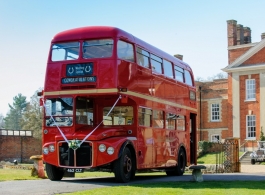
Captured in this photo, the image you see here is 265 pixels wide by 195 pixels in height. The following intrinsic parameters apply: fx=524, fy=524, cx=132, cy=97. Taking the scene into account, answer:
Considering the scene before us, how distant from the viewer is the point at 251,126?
45.5 meters

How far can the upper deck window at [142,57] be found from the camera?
54.4 ft

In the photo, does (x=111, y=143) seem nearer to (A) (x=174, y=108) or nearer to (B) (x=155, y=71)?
(B) (x=155, y=71)

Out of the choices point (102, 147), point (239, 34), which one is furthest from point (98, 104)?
point (239, 34)

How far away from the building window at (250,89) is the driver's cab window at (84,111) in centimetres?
3137

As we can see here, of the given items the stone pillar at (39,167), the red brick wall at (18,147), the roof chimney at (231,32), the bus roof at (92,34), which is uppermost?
the roof chimney at (231,32)

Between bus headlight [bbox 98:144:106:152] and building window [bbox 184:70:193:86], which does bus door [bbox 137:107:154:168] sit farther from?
building window [bbox 184:70:193:86]

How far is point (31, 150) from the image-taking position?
52.6 meters

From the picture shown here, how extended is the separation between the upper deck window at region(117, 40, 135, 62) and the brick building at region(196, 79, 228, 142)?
3712cm

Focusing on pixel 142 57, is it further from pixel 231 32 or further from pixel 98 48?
pixel 231 32

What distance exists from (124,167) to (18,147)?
1513 inches

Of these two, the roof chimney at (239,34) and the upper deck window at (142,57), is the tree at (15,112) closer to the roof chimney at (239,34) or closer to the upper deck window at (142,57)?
the roof chimney at (239,34)

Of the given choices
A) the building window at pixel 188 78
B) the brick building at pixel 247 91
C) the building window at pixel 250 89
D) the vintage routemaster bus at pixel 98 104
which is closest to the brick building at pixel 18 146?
the brick building at pixel 247 91

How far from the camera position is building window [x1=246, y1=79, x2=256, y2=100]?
4528cm

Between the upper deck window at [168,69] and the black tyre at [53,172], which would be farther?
the upper deck window at [168,69]
